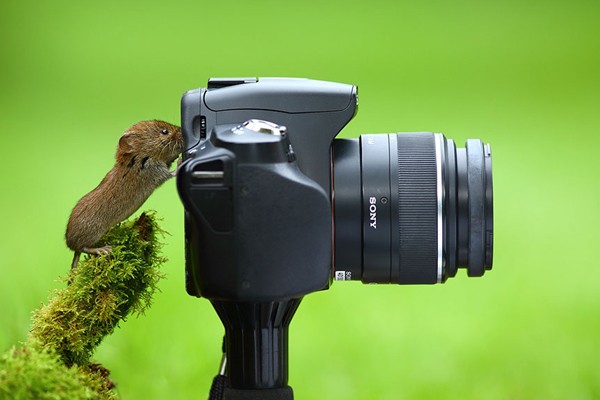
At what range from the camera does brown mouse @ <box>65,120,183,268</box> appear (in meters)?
1.28

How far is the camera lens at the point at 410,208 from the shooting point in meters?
1.19

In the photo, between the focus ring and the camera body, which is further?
the focus ring

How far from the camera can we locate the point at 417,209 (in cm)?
120

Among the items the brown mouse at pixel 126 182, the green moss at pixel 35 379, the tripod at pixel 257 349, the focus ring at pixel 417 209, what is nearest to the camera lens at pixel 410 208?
the focus ring at pixel 417 209

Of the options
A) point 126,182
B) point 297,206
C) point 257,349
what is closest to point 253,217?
point 297,206

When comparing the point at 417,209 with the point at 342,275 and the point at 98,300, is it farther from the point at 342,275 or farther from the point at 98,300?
the point at 98,300

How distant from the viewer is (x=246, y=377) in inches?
46.3

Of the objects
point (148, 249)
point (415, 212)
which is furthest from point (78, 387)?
point (415, 212)

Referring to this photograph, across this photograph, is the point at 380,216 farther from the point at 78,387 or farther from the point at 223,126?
the point at 78,387

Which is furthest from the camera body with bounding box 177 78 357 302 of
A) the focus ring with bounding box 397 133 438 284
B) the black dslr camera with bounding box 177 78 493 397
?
the focus ring with bounding box 397 133 438 284

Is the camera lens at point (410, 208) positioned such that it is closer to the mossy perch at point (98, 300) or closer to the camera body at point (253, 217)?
the camera body at point (253, 217)

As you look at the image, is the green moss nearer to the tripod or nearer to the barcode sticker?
the tripod

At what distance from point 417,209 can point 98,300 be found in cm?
41

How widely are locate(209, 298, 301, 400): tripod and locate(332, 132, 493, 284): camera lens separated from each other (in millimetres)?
107
